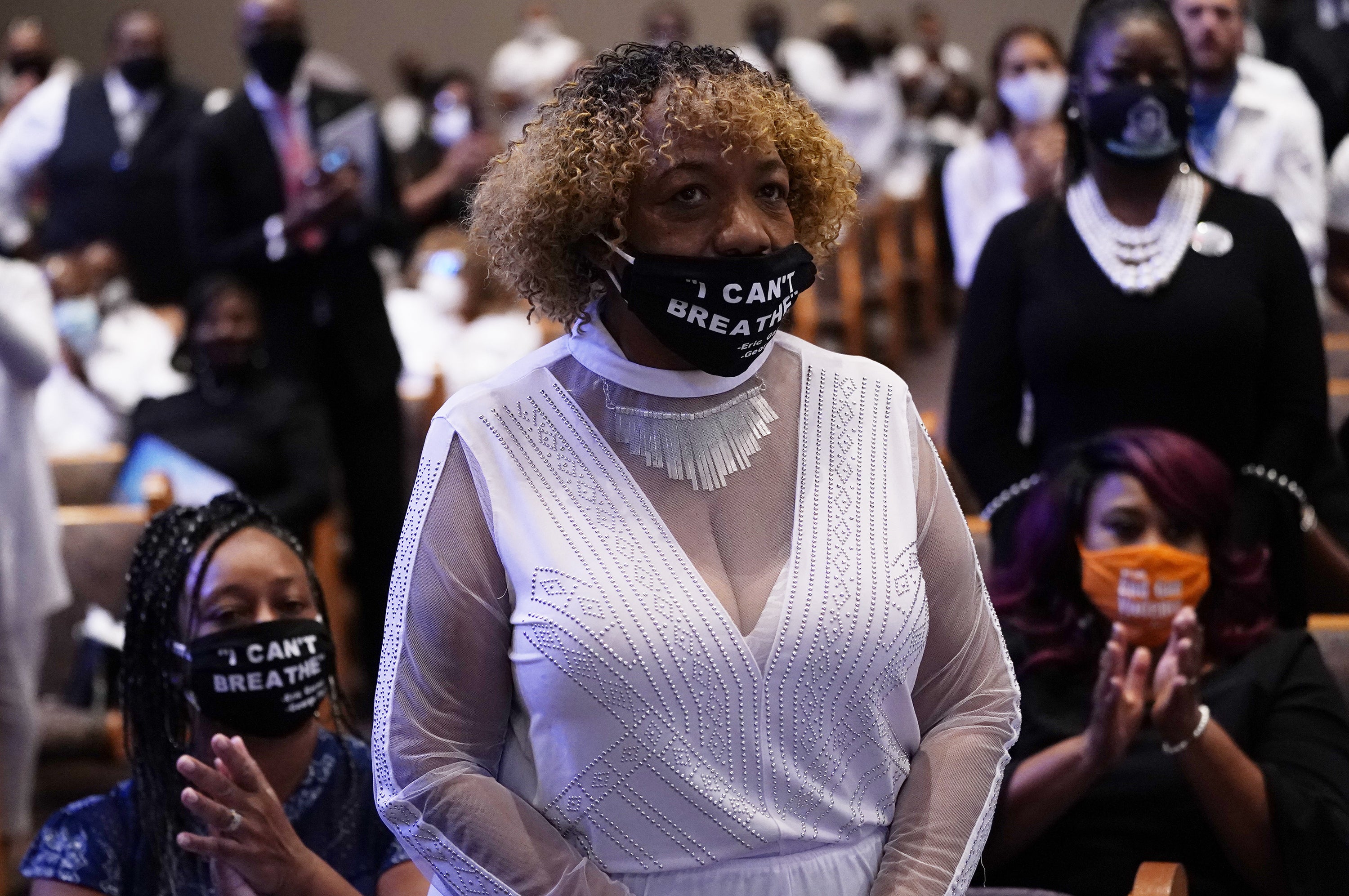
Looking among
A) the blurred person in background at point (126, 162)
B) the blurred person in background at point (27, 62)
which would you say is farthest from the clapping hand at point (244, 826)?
the blurred person in background at point (27, 62)

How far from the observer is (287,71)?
4.59m

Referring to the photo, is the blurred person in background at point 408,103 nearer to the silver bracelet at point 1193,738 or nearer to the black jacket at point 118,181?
the black jacket at point 118,181

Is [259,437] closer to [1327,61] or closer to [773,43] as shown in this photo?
[1327,61]

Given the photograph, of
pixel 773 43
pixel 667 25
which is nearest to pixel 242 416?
pixel 667 25

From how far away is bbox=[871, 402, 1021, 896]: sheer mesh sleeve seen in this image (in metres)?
1.60

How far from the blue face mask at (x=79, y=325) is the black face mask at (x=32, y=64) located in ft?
7.76

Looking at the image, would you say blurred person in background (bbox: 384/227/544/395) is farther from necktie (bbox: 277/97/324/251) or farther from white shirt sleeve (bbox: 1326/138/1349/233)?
white shirt sleeve (bbox: 1326/138/1349/233)

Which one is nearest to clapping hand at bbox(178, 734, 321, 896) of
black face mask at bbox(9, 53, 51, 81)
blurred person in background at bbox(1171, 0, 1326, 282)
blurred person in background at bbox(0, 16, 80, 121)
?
blurred person in background at bbox(1171, 0, 1326, 282)

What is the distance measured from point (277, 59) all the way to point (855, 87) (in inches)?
184

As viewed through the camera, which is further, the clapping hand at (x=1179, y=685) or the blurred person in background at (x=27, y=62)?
the blurred person in background at (x=27, y=62)

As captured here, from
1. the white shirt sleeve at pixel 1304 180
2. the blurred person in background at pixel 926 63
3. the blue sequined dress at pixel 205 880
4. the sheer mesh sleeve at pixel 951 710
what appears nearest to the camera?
the sheer mesh sleeve at pixel 951 710

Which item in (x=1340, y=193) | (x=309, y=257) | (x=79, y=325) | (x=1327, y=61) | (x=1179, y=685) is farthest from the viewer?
(x=79, y=325)

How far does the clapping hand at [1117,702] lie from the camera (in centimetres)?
205

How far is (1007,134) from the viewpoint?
456 centimetres
